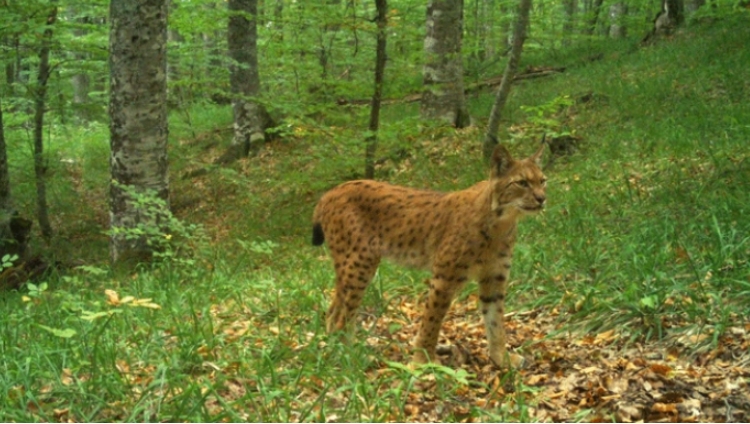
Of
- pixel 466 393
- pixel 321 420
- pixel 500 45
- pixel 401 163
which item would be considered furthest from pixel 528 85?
pixel 500 45

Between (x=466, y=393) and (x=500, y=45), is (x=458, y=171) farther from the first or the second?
(x=500, y=45)

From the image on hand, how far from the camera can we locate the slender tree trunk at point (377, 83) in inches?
445

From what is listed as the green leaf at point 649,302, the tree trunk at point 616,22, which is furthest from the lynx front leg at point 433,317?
the tree trunk at point 616,22

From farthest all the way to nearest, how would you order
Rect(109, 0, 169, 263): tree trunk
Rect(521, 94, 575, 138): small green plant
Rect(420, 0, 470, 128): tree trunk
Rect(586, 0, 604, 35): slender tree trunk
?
Rect(586, 0, 604, 35): slender tree trunk < Rect(420, 0, 470, 128): tree trunk < Rect(521, 94, 575, 138): small green plant < Rect(109, 0, 169, 263): tree trunk

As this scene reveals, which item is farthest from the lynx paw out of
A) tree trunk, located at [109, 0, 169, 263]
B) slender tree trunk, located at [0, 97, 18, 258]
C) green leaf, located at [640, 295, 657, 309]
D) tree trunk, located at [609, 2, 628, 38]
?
tree trunk, located at [609, 2, 628, 38]

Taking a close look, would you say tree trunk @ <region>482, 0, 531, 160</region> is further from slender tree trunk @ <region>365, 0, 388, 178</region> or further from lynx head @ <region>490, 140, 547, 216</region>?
lynx head @ <region>490, 140, 547, 216</region>

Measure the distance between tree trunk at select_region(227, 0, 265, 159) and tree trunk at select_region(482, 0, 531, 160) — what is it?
7018 millimetres

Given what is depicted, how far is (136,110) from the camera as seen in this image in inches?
381

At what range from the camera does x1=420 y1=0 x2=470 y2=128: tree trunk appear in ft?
49.6

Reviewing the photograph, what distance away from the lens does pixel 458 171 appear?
13.7 metres

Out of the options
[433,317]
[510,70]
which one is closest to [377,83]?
[510,70]

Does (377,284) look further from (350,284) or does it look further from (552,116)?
(552,116)

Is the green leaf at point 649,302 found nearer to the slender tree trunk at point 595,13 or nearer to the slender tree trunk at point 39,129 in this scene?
the slender tree trunk at point 39,129

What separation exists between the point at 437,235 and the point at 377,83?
6221mm
